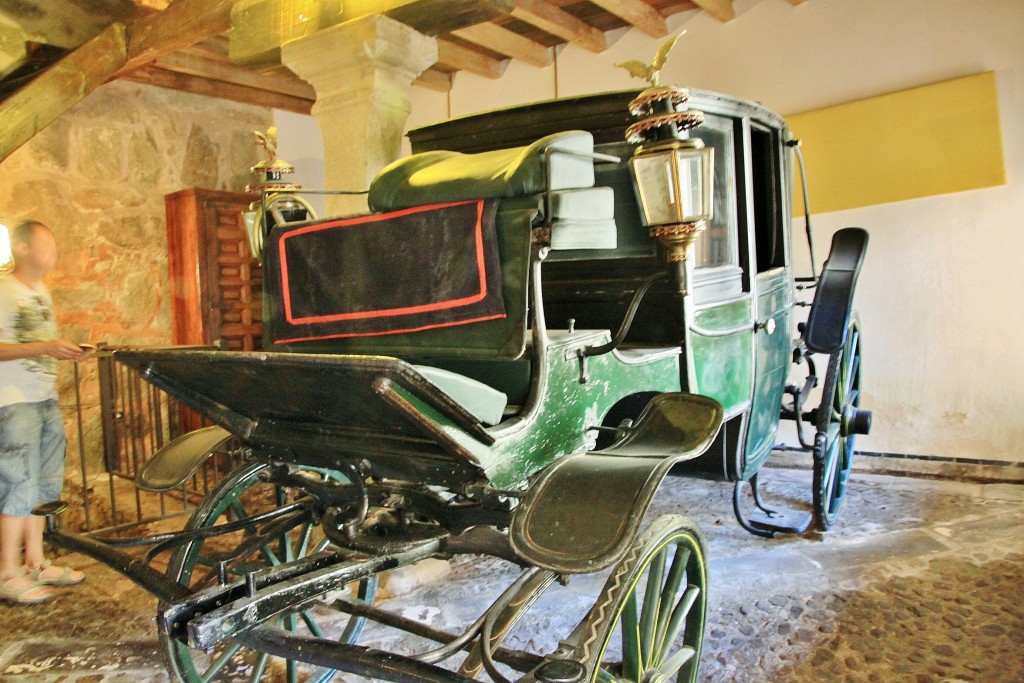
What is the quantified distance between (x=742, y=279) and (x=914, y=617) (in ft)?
4.90

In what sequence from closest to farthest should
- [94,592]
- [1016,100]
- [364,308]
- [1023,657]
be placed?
1. [364,308]
2. [1023,657]
3. [94,592]
4. [1016,100]

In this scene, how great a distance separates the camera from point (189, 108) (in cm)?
571

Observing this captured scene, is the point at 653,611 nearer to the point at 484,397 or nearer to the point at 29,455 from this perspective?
the point at 484,397

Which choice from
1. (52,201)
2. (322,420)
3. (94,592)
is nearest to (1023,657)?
(322,420)

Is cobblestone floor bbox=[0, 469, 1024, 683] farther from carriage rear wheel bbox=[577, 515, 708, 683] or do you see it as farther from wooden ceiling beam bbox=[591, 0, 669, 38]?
wooden ceiling beam bbox=[591, 0, 669, 38]

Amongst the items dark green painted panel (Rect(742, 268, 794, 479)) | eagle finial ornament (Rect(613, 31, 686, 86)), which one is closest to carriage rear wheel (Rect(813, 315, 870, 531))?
dark green painted panel (Rect(742, 268, 794, 479))

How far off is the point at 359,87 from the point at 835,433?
2.92m

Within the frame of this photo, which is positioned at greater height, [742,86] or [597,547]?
[742,86]

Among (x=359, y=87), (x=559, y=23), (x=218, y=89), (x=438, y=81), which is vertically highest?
(x=438, y=81)

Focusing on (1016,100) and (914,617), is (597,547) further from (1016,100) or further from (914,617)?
(1016,100)

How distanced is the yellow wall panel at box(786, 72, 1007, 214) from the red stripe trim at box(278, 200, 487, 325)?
375 centimetres

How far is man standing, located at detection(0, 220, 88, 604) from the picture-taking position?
335 cm

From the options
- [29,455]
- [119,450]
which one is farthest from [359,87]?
[119,450]

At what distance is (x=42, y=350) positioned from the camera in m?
3.30
